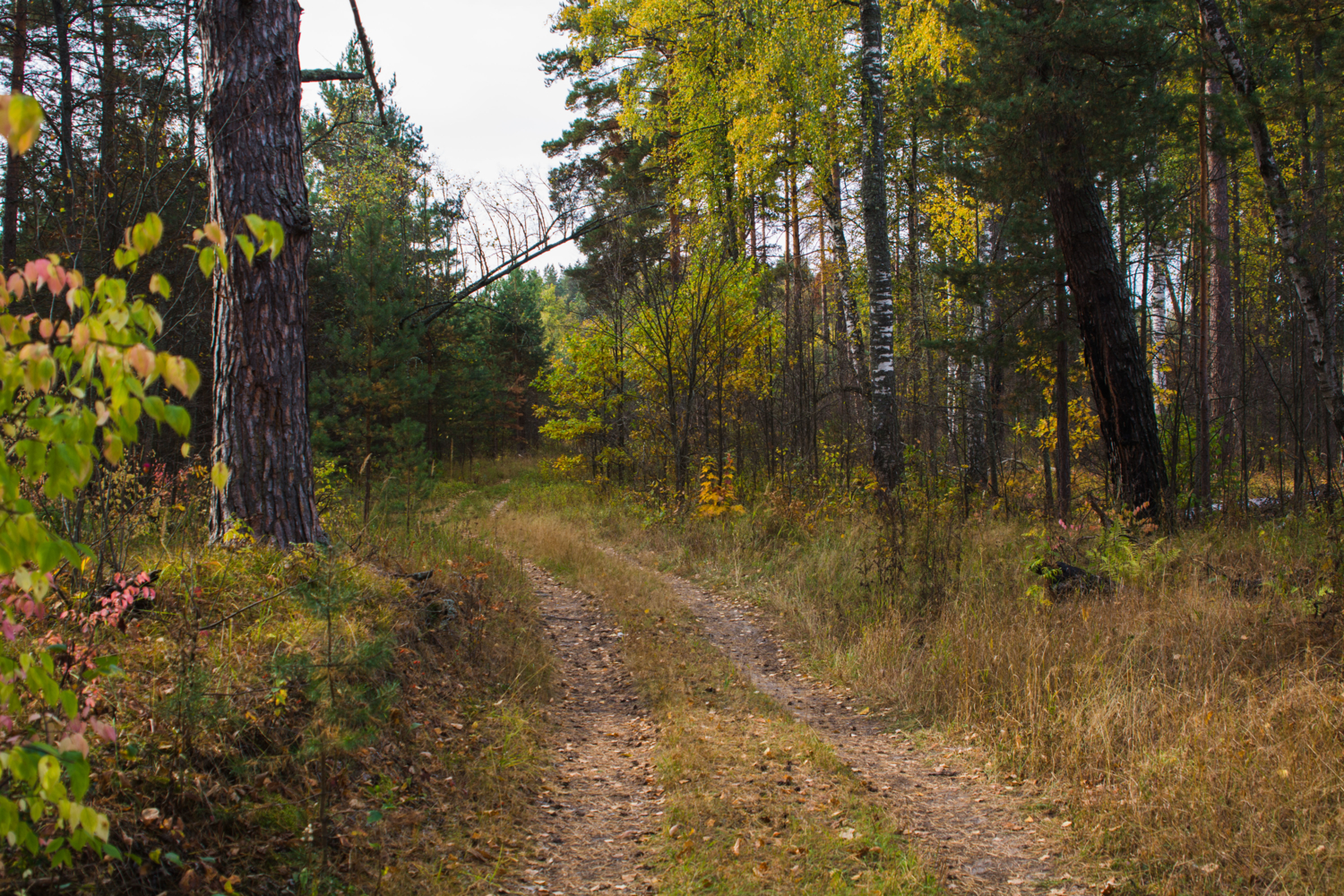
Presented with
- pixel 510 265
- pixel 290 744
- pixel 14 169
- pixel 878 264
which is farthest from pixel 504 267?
pixel 14 169

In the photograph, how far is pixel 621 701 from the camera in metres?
6.11

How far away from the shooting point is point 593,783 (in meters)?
4.70

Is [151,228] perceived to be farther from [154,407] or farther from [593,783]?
[593,783]

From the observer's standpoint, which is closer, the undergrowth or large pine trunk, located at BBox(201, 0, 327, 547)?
the undergrowth

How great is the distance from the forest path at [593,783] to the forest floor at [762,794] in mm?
10

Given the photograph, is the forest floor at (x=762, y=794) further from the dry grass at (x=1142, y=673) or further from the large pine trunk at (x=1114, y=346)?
the large pine trunk at (x=1114, y=346)

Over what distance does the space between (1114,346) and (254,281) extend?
8598mm

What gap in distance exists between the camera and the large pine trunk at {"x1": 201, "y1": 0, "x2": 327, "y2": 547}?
5340mm

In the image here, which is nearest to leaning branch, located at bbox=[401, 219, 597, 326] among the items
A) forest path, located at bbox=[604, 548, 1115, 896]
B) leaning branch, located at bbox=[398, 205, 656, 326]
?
leaning branch, located at bbox=[398, 205, 656, 326]

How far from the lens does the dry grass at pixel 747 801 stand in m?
3.54

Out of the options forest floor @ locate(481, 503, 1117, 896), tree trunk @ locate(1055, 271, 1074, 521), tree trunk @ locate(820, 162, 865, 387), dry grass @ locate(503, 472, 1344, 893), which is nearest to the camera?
dry grass @ locate(503, 472, 1344, 893)

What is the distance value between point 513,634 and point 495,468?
901 inches

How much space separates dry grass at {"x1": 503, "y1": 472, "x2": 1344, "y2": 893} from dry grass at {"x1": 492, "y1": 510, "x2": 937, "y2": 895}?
3.33 feet

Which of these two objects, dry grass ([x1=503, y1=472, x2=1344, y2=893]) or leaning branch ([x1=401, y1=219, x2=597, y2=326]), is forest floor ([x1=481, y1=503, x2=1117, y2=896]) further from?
leaning branch ([x1=401, y1=219, x2=597, y2=326])
